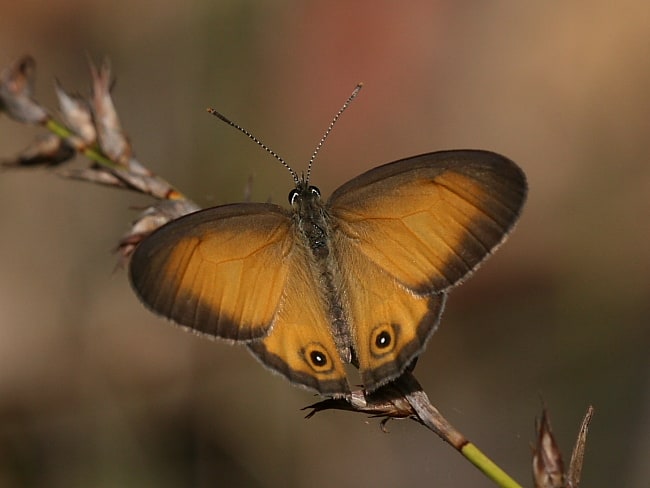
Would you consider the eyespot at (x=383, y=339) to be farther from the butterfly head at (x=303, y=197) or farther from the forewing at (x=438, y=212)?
the butterfly head at (x=303, y=197)

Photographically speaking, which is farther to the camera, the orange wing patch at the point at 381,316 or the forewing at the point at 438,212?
the forewing at the point at 438,212

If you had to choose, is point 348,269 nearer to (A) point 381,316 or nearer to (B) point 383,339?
(A) point 381,316

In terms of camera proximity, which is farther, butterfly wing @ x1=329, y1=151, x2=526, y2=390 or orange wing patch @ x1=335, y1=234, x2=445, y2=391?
butterfly wing @ x1=329, y1=151, x2=526, y2=390

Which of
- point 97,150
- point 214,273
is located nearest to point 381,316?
point 214,273

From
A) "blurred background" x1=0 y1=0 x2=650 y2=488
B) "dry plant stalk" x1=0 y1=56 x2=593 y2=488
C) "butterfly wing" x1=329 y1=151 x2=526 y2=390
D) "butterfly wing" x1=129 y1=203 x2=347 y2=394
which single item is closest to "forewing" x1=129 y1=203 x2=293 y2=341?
"butterfly wing" x1=129 y1=203 x2=347 y2=394

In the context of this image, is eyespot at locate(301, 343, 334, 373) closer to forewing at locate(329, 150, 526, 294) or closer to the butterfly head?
forewing at locate(329, 150, 526, 294)

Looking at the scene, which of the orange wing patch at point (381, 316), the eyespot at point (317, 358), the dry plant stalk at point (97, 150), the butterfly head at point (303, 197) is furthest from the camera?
the butterfly head at point (303, 197)

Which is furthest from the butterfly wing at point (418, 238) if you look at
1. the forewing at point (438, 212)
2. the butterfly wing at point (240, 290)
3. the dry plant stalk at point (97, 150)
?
the dry plant stalk at point (97, 150)
